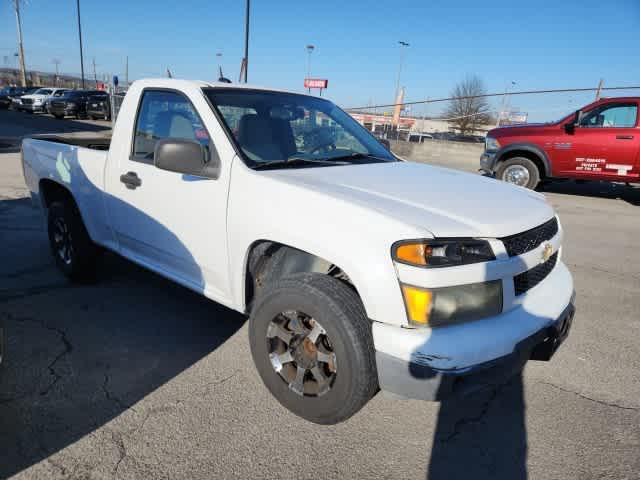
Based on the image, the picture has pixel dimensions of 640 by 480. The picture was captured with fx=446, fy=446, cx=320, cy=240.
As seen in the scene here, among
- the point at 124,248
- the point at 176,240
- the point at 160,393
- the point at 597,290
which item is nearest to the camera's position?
the point at 160,393

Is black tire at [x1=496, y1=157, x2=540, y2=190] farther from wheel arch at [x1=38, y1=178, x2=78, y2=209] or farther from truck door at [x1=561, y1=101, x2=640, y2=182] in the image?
wheel arch at [x1=38, y1=178, x2=78, y2=209]

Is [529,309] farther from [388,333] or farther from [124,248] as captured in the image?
[124,248]

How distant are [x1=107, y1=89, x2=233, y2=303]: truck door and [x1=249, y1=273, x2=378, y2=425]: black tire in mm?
501

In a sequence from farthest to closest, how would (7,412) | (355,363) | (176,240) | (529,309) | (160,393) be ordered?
(176,240) < (160,393) < (7,412) < (529,309) < (355,363)

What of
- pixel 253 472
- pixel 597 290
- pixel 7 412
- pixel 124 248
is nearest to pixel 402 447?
pixel 253 472

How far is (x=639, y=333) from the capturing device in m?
3.53

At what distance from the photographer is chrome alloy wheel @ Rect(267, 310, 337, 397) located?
2.20 metres

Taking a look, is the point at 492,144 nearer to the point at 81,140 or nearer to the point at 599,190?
the point at 599,190

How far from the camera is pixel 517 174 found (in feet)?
31.0

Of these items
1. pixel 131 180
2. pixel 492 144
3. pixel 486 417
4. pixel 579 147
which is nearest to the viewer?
pixel 486 417

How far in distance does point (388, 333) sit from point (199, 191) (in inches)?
57.1

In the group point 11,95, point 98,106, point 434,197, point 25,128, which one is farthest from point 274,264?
point 11,95

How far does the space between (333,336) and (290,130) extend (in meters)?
1.63

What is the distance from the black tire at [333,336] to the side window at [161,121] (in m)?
1.26
